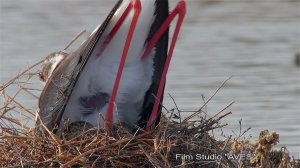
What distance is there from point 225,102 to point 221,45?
3093mm

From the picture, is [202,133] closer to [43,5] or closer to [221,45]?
[221,45]

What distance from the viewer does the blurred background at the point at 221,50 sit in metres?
9.66

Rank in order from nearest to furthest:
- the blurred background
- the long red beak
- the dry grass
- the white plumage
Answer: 1. the dry grass
2. the long red beak
3. the white plumage
4. the blurred background

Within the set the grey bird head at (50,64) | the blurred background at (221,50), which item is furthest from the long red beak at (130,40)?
the blurred background at (221,50)

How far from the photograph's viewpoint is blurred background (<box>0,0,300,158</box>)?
31.7ft

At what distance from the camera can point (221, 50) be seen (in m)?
12.7

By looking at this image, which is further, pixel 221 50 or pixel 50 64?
pixel 221 50

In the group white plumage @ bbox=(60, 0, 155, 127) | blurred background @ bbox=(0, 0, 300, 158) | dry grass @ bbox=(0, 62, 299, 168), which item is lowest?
dry grass @ bbox=(0, 62, 299, 168)

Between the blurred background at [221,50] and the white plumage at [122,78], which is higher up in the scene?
the blurred background at [221,50]

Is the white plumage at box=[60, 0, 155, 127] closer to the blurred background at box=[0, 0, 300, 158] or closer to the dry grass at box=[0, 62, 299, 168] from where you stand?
the dry grass at box=[0, 62, 299, 168]

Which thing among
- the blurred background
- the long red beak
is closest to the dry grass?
the long red beak

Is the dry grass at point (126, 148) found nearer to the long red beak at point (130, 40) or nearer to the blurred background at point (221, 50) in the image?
the long red beak at point (130, 40)

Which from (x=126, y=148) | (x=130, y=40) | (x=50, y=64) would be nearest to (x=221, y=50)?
(x=50, y=64)

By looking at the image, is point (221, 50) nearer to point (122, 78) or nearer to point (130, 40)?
point (122, 78)
